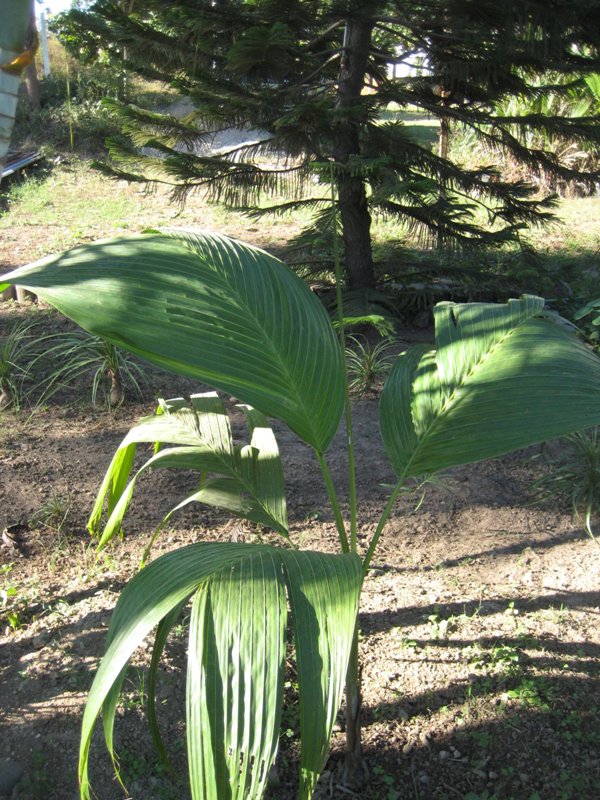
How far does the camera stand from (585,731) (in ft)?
6.98

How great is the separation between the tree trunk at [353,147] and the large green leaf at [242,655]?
3758mm

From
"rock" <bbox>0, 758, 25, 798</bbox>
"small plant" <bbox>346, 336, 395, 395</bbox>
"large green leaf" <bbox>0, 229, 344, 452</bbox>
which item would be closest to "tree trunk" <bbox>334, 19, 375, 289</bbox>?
"small plant" <bbox>346, 336, 395, 395</bbox>

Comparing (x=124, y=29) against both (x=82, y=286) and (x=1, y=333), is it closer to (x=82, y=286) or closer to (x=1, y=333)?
(x=1, y=333)

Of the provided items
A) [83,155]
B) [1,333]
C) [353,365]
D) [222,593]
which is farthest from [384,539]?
[83,155]

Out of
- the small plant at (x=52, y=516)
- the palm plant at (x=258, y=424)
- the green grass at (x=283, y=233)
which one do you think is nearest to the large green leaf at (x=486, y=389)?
the palm plant at (x=258, y=424)

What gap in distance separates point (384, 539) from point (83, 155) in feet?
36.0

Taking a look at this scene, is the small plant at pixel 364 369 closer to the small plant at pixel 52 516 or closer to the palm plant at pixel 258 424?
the small plant at pixel 52 516

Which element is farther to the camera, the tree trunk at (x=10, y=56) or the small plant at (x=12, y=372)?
the small plant at (x=12, y=372)

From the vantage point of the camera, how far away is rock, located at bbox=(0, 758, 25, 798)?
2.00 m

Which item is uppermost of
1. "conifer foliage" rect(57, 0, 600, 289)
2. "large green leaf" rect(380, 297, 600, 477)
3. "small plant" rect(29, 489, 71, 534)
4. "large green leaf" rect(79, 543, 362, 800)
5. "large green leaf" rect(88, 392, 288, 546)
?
"conifer foliage" rect(57, 0, 600, 289)

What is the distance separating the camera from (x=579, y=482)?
11.2ft

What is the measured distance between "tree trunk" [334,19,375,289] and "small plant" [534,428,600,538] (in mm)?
2309

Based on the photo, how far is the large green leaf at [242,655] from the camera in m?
1.12

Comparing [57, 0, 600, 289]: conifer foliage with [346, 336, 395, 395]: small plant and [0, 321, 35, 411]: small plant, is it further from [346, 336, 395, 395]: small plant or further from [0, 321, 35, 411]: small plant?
[0, 321, 35, 411]: small plant
